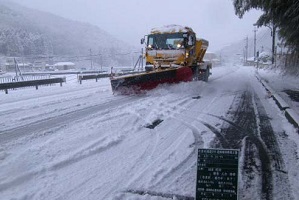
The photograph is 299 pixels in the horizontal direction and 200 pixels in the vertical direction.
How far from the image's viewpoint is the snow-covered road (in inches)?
145

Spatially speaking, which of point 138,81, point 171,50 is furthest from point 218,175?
point 171,50

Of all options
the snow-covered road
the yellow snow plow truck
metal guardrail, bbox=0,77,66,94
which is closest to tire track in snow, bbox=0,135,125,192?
the snow-covered road

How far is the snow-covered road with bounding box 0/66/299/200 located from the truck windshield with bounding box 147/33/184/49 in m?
6.72

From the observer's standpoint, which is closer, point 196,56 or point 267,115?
point 267,115

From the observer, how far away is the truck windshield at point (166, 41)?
1485cm

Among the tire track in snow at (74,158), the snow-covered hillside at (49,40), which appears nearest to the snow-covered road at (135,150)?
the tire track in snow at (74,158)

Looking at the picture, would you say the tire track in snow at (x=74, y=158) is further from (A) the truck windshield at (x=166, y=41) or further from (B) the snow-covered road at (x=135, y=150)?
(A) the truck windshield at (x=166, y=41)

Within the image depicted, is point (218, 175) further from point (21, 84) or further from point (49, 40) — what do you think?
point (49, 40)

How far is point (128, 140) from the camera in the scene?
5605mm

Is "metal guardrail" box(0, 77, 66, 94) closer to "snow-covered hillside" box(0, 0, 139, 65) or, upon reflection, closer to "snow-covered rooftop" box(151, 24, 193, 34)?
"snow-covered rooftop" box(151, 24, 193, 34)

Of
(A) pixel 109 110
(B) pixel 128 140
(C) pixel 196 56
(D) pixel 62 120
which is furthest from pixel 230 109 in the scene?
(C) pixel 196 56

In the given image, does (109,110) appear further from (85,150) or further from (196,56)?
(196,56)

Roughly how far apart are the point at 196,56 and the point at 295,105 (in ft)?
29.3

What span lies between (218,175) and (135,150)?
2.33 metres
